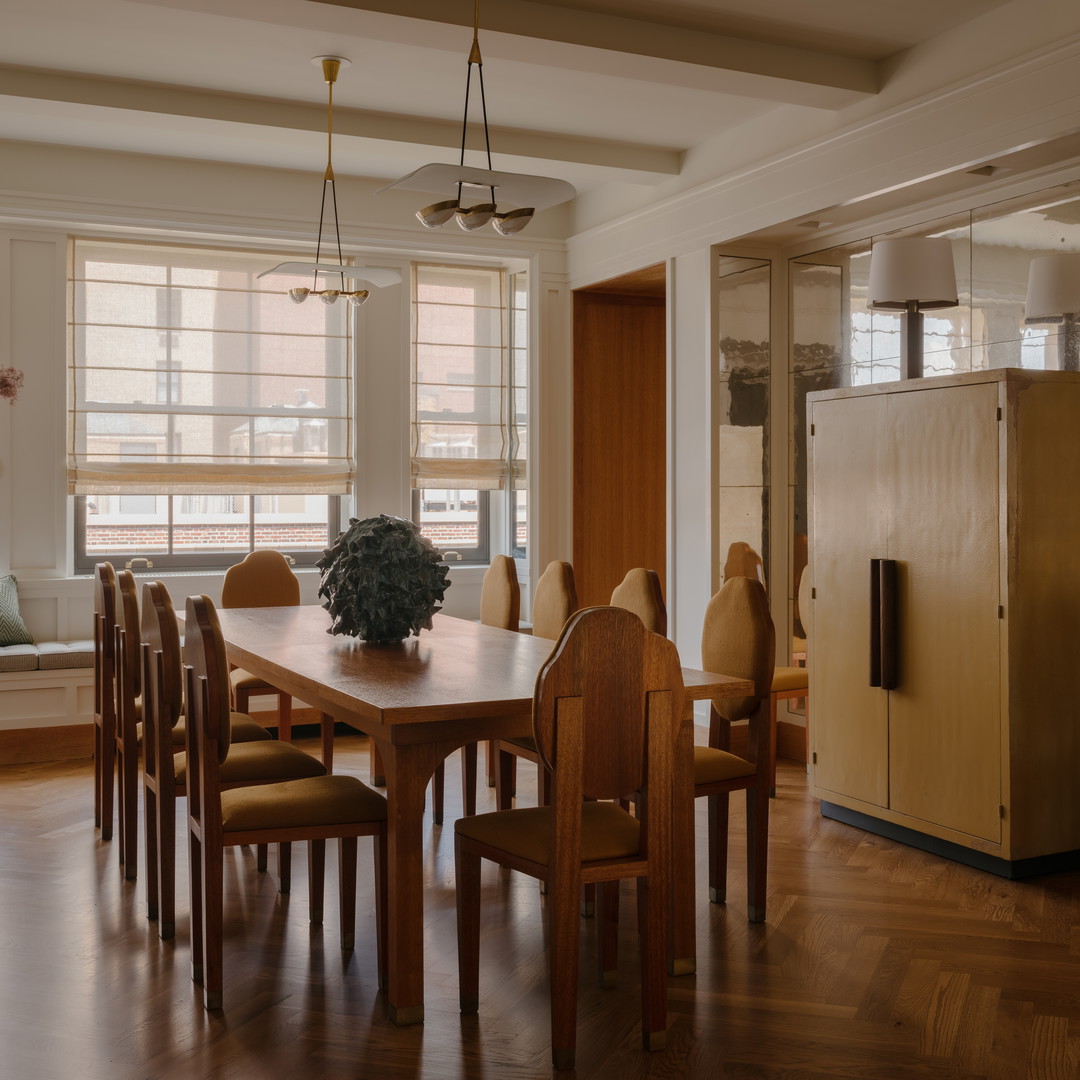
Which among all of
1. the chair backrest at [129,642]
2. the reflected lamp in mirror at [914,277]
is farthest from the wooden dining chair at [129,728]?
the reflected lamp in mirror at [914,277]

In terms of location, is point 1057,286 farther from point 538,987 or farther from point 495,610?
point 538,987

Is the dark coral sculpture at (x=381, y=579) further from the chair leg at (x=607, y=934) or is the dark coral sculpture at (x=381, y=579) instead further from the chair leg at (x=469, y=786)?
the chair leg at (x=607, y=934)

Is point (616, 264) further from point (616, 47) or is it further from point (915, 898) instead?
point (915, 898)

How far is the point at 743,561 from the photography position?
6055 millimetres

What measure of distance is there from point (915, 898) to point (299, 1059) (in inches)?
84.3

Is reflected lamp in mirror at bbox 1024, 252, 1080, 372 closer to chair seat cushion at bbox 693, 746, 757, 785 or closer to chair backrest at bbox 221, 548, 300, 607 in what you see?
chair seat cushion at bbox 693, 746, 757, 785

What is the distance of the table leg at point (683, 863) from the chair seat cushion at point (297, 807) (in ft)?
2.58

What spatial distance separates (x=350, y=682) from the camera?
123 inches

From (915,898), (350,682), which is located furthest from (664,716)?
(915,898)

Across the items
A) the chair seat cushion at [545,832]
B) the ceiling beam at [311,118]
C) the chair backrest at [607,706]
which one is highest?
the ceiling beam at [311,118]

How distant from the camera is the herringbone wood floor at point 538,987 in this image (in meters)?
2.71

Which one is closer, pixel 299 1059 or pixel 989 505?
pixel 299 1059

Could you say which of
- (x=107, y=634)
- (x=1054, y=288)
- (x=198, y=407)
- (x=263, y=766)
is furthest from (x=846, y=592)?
(x=198, y=407)

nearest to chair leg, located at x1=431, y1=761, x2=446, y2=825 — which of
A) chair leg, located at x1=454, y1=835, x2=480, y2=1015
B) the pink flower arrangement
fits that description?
chair leg, located at x1=454, y1=835, x2=480, y2=1015
